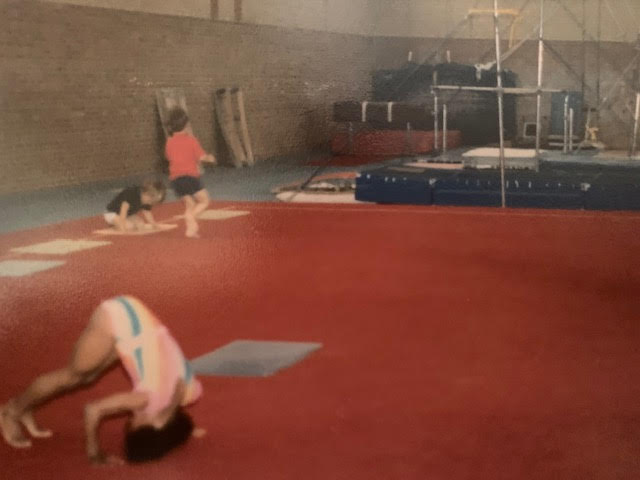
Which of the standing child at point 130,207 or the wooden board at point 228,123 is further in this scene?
the wooden board at point 228,123

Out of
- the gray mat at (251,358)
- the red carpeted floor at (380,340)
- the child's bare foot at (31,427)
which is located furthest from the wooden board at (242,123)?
the child's bare foot at (31,427)

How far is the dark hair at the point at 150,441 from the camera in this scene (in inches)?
134

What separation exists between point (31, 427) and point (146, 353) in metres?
0.66

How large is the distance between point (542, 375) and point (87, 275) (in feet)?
11.4

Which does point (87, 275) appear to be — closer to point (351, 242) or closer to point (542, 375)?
point (351, 242)

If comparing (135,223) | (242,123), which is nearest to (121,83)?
(242,123)

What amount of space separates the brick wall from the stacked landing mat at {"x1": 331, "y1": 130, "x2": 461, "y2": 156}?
0.77 metres

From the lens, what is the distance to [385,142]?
1909 cm

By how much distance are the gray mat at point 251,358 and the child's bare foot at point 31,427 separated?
0.92 meters

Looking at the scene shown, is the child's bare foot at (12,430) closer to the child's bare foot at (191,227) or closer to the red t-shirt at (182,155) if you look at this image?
the child's bare foot at (191,227)

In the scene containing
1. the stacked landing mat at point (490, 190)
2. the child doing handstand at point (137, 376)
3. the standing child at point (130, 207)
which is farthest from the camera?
the stacked landing mat at point (490, 190)

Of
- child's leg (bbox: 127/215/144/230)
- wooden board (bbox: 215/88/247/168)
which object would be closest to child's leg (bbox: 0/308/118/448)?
child's leg (bbox: 127/215/144/230)

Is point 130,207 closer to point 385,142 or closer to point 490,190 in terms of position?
point 490,190

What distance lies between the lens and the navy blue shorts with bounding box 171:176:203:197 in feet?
28.1
